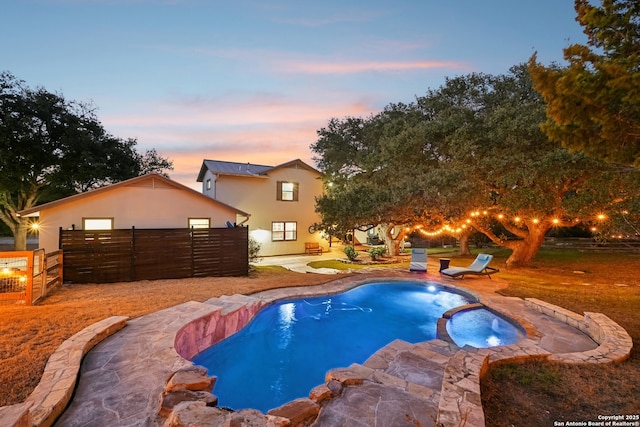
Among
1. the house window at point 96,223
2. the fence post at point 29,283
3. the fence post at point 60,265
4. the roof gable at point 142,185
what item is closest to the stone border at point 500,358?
the fence post at point 29,283

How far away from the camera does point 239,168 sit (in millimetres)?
21547

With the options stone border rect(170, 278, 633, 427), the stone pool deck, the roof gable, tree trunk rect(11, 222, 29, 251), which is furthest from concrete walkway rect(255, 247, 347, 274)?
tree trunk rect(11, 222, 29, 251)

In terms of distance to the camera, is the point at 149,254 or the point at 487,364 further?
the point at 149,254

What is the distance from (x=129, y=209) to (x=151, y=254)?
3.08m

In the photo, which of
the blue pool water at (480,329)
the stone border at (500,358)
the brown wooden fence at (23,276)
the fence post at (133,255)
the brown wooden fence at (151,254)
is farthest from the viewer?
the fence post at (133,255)

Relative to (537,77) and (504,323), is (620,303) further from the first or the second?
(537,77)

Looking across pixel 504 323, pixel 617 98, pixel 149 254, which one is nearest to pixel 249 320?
pixel 149 254

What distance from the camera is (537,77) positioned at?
18.2ft

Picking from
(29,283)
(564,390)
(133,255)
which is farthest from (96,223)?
(564,390)

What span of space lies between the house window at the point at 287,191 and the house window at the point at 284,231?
1.88 m

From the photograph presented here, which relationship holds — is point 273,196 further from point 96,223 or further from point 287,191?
point 96,223

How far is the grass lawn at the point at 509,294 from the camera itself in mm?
3930

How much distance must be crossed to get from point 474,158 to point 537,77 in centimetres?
888

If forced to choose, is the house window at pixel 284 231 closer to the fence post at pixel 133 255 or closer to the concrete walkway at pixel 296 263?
the concrete walkway at pixel 296 263
